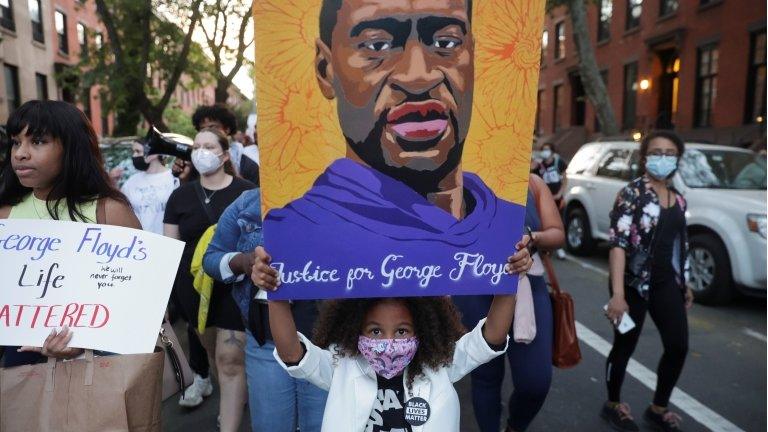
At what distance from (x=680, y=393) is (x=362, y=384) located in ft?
10.5

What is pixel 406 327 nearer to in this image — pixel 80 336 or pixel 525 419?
pixel 80 336

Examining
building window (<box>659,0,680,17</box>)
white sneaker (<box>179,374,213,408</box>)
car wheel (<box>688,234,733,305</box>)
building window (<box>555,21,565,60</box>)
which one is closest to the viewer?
white sneaker (<box>179,374,213,408</box>)

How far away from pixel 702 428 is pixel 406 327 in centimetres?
270

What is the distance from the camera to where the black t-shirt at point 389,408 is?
6.44 feet

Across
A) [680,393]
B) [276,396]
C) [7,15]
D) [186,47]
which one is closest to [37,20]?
[7,15]

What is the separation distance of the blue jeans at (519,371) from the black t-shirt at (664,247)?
35.4 inches

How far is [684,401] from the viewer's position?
4.01 m

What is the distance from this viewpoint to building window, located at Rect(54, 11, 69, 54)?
26.1 meters

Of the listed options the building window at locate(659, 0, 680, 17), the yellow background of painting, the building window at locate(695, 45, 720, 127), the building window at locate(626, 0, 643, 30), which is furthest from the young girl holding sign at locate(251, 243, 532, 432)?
the building window at locate(626, 0, 643, 30)

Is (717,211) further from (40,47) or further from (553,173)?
(40,47)

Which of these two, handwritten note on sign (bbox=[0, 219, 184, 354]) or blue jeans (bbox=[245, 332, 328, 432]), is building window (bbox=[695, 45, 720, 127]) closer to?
blue jeans (bbox=[245, 332, 328, 432])

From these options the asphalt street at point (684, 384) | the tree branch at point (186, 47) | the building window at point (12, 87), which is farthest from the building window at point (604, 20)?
the building window at point (12, 87)

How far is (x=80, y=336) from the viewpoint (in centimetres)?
186

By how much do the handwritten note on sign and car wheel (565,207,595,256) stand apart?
8170mm
